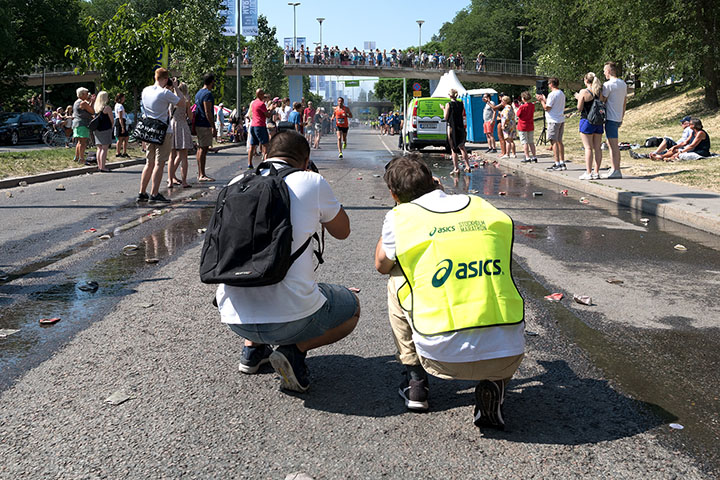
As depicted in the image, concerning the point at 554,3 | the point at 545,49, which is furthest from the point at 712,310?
the point at 545,49

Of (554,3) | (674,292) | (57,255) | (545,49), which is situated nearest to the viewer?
(674,292)

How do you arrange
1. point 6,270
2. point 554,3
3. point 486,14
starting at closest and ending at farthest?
1. point 6,270
2. point 554,3
3. point 486,14

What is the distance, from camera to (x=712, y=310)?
5582mm

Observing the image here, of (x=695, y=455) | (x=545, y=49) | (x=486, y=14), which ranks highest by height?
(x=486, y=14)

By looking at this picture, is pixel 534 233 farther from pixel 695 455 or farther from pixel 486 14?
pixel 486 14

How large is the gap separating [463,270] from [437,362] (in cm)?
44

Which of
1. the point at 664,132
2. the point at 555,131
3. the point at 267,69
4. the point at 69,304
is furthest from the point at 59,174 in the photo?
the point at 267,69

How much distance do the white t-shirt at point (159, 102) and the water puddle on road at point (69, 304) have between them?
330cm

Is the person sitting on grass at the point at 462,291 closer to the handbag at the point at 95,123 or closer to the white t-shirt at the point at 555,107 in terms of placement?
the white t-shirt at the point at 555,107

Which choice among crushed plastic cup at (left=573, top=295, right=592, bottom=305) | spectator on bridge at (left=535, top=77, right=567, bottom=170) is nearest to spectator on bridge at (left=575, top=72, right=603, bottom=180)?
spectator on bridge at (left=535, top=77, right=567, bottom=170)

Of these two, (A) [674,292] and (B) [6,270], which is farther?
(B) [6,270]

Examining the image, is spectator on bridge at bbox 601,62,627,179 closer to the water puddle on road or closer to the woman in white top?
the water puddle on road

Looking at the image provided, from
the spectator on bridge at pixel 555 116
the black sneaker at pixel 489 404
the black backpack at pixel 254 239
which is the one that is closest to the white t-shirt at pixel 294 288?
the black backpack at pixel 254 239

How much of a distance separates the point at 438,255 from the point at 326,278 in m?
3.24
